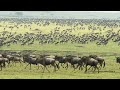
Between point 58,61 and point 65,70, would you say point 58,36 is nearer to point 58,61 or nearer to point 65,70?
point 58,61

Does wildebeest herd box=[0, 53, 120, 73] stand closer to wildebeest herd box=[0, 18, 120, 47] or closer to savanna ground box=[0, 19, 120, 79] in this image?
savanna ground box=[0, 19, 120, 79]

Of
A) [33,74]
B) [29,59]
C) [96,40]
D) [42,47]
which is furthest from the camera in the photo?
[96,40]

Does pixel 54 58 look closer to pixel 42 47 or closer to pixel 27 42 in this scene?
pixel 42 47

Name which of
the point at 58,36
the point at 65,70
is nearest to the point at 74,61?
the point at 65,70

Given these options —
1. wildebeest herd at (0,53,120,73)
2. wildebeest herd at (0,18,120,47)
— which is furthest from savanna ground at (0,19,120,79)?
wildebeest herd at (0,18,120,47)

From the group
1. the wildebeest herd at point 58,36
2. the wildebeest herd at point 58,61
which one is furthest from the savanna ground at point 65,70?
the wildebeest herd at point 58,36

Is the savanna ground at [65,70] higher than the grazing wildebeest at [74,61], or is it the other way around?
the grazing wildebeest at [74,61]

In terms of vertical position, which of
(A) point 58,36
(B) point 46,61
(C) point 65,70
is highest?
(B) point 46,61

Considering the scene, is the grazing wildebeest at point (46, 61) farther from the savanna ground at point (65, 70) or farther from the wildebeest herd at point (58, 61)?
the savanna ground at point (65, 70)

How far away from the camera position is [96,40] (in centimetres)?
4538
